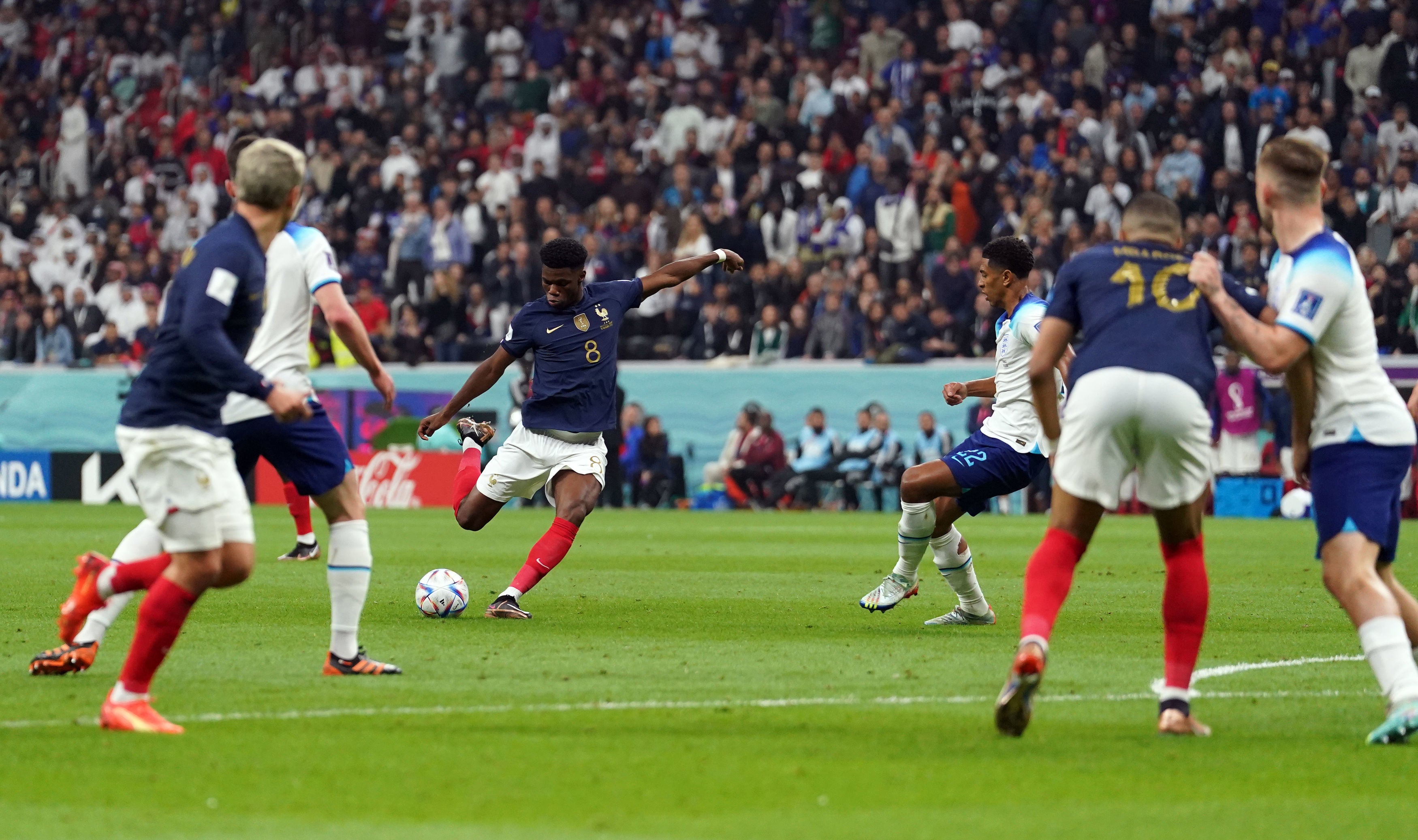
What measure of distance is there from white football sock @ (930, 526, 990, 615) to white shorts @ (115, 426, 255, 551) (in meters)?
5.20

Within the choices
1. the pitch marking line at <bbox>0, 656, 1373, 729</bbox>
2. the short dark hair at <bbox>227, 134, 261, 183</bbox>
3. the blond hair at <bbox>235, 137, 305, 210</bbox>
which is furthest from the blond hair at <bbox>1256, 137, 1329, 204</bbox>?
the short dark hair at <bbox>227, 134, 261, 183</bbox>

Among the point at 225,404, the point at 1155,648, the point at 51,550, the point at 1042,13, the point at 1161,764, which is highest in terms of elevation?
the point at 1042,13

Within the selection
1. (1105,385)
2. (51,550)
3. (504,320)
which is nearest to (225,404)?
(1105,385)

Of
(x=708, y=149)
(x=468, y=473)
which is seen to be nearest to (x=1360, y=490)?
(x=468, y=473)

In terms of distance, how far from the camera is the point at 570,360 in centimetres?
1187

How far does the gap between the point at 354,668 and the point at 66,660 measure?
132cm

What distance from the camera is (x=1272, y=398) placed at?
83.2 ft

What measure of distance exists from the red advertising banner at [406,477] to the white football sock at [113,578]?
65.5ft

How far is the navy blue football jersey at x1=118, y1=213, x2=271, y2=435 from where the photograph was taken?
21.3ft

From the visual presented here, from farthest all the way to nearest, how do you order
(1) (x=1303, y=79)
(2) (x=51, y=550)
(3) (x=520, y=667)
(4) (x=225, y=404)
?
(1) (x=1303, y=79), (2) (x=51, y=550), (3) (x=520, y=667), (4) (x=225, y=404)

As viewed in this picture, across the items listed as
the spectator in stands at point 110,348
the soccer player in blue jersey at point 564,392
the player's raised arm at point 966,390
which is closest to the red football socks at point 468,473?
the soccer player in blue jersey at point 564,392

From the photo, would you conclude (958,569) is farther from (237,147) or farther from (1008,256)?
(237,147)

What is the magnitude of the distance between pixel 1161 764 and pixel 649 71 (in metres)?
27.1

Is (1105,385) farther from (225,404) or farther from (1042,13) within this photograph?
(1042,13)
